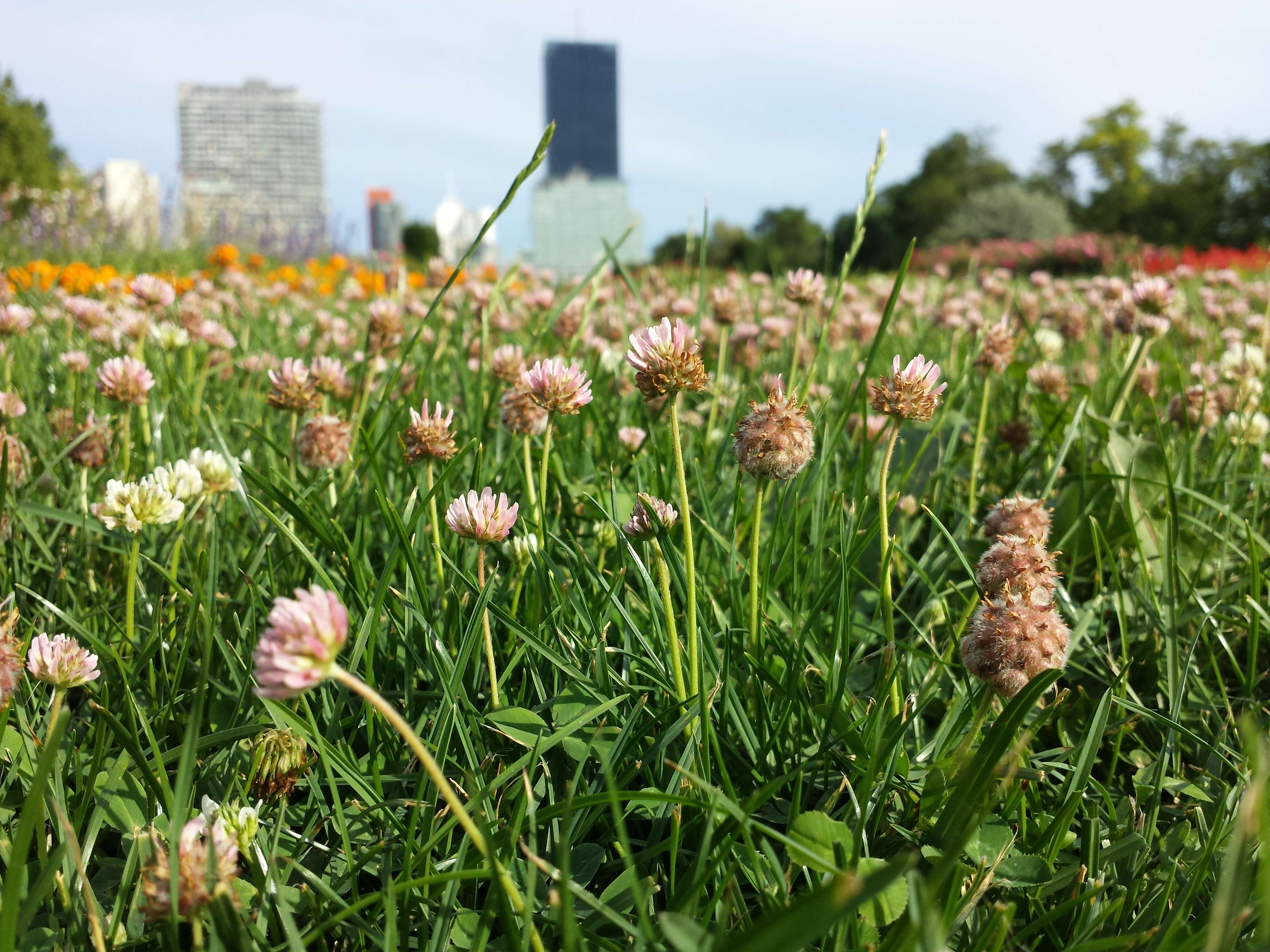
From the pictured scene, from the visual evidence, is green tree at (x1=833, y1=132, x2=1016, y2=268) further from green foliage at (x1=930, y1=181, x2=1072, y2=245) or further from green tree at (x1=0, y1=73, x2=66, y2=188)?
green tree at (x1=0, y1=73, x2=66, y2=188)

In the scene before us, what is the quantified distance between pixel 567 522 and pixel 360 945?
979 millimetres

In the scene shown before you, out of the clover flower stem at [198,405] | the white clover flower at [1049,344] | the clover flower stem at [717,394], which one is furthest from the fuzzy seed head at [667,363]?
the white clover flower at [1049,344]

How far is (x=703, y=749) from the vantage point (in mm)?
983

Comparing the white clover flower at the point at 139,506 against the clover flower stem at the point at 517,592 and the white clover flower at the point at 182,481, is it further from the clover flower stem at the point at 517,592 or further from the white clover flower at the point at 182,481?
the clover flower stem at the point at 517,592

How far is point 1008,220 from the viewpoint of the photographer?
35469 mm

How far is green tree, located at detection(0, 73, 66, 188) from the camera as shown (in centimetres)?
2814

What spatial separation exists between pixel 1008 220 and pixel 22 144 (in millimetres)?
37848

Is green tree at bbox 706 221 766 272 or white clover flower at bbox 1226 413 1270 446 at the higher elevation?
green tree at bbox 706 221 766 272

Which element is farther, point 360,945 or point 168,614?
point 168,614

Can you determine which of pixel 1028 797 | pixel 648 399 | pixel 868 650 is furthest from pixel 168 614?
pixel 1028 797

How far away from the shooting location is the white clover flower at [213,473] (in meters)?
1.59

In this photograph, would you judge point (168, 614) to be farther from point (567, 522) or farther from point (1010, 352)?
point (1010, 352)

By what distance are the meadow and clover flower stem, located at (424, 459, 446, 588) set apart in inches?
0.4

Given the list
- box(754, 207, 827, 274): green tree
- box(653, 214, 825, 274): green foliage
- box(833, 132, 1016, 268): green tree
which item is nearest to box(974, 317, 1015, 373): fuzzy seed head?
box(653, 214, 825, 274): green foliage
